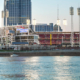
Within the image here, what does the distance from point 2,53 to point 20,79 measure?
53569 millimetres

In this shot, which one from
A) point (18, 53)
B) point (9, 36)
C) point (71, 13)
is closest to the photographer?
point (18, 53)

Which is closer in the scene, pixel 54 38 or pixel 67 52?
pixel 67 52

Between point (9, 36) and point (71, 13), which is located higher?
point (71, 13)

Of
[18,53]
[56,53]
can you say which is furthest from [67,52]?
[18,53]

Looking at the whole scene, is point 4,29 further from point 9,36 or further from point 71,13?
point 71,13

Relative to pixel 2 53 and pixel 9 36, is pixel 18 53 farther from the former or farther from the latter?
pixel 9 36

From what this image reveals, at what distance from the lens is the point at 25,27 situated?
14488 centimetres

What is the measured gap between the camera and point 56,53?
3130 inches

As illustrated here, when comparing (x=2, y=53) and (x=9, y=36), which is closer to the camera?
(x=2, y=53)

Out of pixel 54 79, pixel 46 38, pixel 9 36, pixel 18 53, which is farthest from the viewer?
pixel 46 38

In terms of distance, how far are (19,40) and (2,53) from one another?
58.2m

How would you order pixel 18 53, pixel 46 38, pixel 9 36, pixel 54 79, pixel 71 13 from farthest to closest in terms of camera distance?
pixel 46 38
pixel 9 36
pixel 71 13
pixel 18 53
pixel 54 79

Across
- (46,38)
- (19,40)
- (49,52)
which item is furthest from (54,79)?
(46,38)

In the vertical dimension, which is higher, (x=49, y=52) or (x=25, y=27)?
(x=25, y=27)
